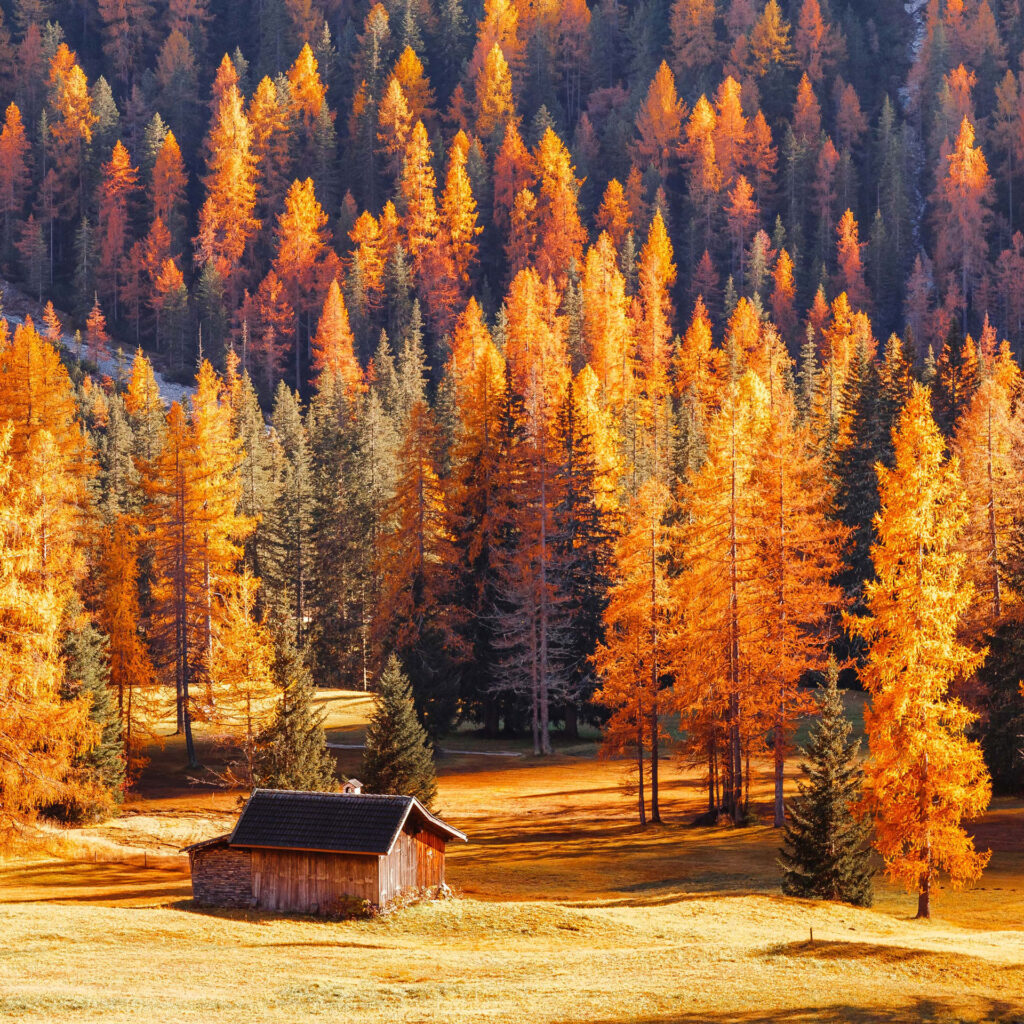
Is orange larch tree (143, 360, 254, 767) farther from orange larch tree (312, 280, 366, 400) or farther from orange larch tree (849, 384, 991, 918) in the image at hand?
orange larch tree (312, 280, 366, 400)

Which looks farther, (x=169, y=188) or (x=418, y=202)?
(x=169, y=188)

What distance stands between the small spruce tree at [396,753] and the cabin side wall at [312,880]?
26.0ft

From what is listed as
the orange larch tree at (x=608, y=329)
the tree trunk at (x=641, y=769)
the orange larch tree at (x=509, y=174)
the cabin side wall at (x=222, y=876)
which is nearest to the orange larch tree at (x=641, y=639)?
the tree trunk at (x=641, y=769)

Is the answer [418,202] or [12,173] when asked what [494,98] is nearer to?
[418,202]

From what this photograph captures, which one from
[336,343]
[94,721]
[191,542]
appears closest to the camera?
[94,721]

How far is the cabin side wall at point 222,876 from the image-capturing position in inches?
1348

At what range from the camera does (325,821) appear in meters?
34.1

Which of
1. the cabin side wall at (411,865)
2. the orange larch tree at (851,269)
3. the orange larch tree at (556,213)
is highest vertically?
the orange larch tree at (556,213)

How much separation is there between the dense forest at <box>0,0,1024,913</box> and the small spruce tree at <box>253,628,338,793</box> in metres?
0.76

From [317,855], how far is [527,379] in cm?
6790

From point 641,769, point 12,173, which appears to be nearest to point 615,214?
point 12,173

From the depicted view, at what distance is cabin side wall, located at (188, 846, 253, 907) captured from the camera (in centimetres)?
3425

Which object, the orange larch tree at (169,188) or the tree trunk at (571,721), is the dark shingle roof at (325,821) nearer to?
the tree trunk at (571,721)

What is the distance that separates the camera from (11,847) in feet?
118
